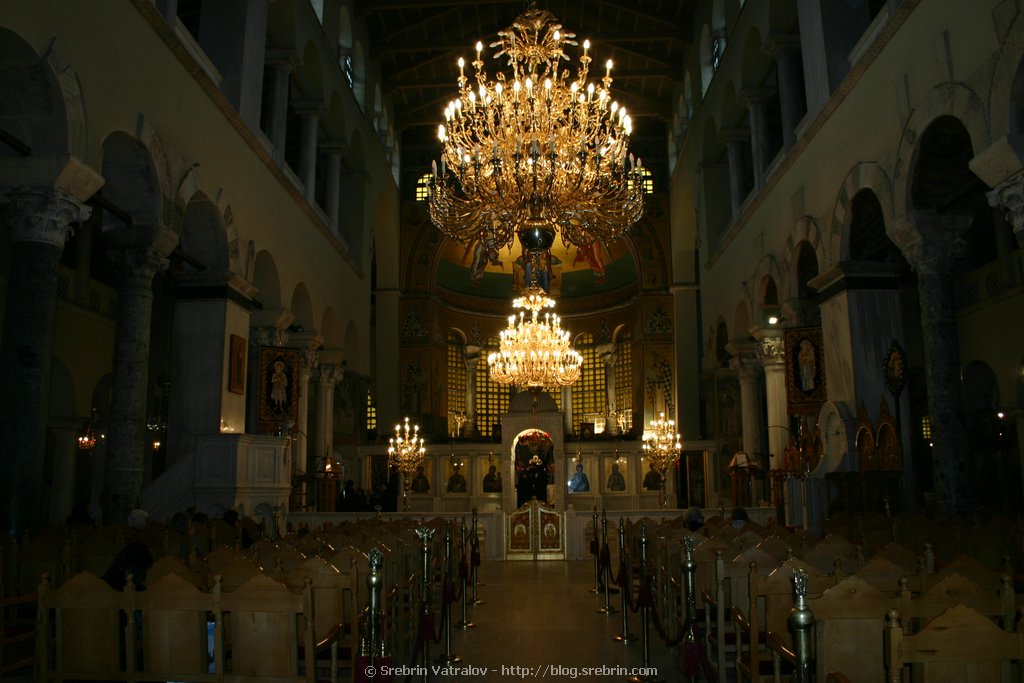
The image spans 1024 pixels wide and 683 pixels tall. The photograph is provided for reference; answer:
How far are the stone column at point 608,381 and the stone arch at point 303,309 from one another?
41.1 ft

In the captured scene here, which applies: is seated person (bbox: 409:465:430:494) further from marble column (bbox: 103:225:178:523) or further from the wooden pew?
the wooden pew

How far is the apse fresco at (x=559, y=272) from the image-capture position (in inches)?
1047

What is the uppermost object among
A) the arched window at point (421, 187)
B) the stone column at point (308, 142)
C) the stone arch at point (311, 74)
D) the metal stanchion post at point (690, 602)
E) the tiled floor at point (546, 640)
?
the arched window at point (421, 187)

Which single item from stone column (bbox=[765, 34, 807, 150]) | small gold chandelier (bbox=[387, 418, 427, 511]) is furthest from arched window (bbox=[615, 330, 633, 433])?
stone column (bbox=[765, 34, 807, 150])

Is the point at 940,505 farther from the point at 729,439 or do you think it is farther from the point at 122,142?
the point at 729,439

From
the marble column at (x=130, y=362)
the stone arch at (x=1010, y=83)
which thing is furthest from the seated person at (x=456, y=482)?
the stone arch at (x=1010, y=83)

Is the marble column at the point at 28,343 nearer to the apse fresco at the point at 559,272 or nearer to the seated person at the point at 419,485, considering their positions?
the seated person at the point at 419,485

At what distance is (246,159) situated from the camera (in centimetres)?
1265

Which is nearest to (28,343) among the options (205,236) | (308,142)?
(205,236)

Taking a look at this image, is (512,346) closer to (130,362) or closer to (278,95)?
(278,95)

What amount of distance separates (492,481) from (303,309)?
27.5ft

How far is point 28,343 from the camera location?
24.4ft

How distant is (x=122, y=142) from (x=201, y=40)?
3.86m

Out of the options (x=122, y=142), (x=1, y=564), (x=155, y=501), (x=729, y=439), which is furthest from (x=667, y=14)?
(x=1, y=564)
